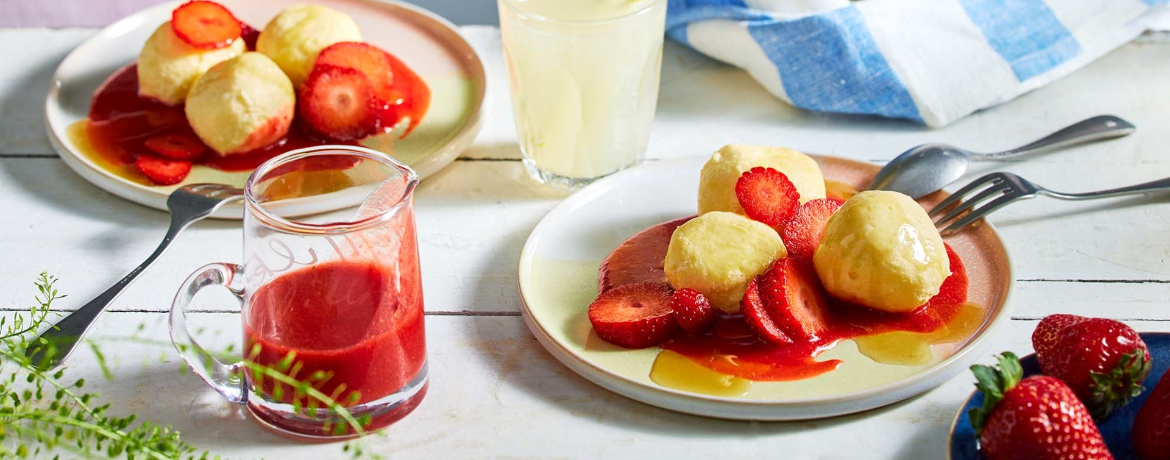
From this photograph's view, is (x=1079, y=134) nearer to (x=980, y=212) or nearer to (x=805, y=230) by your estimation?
(x=980, y=212)

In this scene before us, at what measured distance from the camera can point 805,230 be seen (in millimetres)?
1319

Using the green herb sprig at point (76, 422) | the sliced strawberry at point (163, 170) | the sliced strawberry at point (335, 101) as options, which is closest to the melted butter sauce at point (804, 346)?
the green herb sprig at point (76, 422)

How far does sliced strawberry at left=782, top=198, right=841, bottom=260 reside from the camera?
1310 millimetres

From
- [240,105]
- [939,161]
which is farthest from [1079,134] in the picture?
[240,105]

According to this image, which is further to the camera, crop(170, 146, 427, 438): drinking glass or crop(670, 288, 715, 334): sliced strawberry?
crop(670, 288, 715, 334): sliced strawberry

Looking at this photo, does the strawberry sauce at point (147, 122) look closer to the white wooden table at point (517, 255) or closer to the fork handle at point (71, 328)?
the white wooden table at point (517, 255)

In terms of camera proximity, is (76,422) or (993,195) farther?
(993,195)

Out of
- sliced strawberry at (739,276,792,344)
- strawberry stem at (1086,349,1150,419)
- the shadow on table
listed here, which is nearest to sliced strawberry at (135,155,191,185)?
the shadow on table

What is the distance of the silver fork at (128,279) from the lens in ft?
3.94

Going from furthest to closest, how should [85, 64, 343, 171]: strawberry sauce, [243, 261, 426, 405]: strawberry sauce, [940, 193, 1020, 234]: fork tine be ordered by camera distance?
[85, 64, 343, 171]: strawberry sauce → [940, 193, 1020, 234]: fork tine → [243, 261, 426, 405]: strawberry sauce

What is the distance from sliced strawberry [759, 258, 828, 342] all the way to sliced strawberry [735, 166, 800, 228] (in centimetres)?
11

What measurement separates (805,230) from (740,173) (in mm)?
128

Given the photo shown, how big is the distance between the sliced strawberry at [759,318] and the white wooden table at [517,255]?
107 millimetres

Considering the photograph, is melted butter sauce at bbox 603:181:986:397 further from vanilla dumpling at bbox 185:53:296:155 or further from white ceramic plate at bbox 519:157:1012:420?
vanilla dumpling at bbox 185:53:296:155
